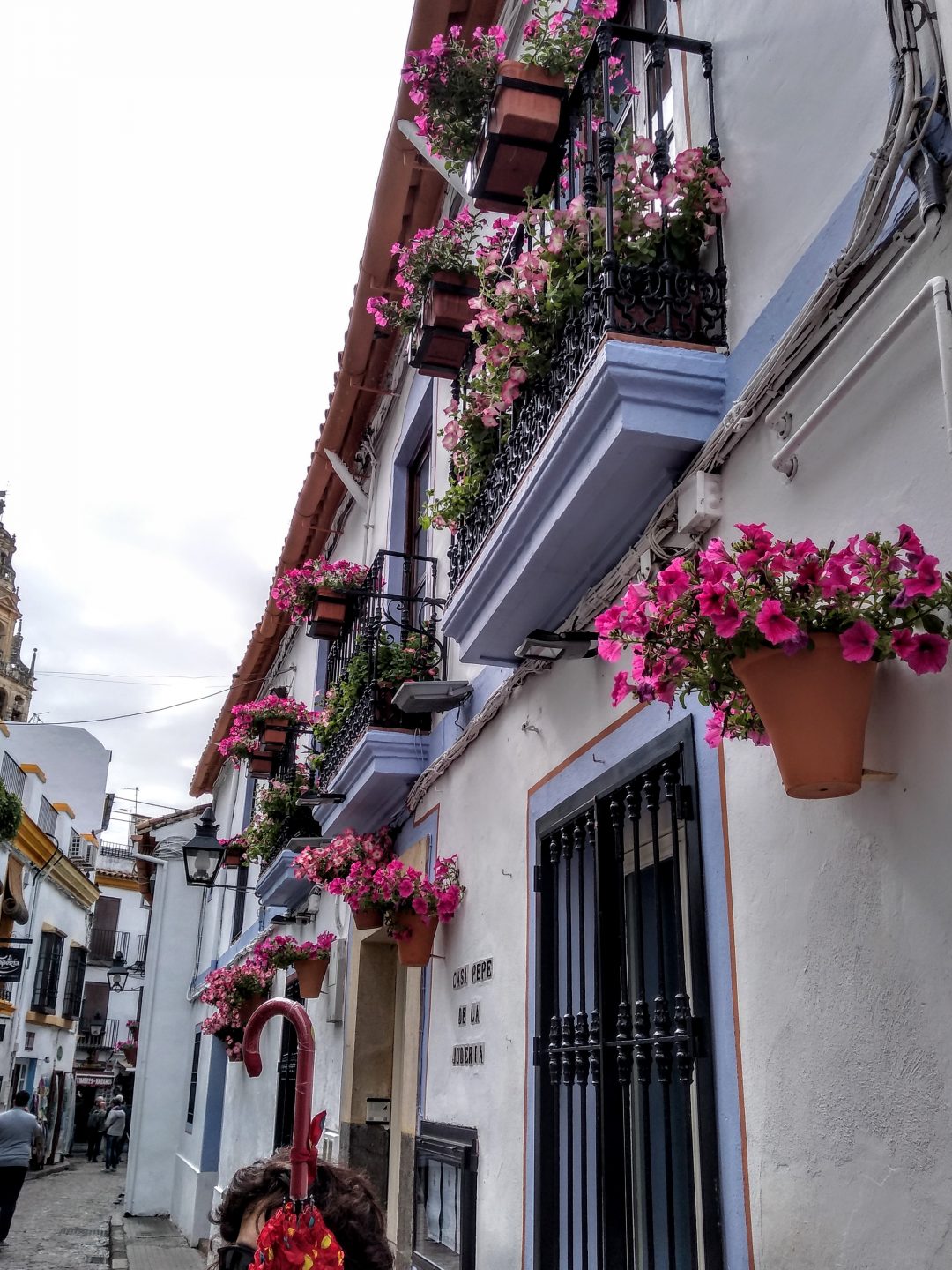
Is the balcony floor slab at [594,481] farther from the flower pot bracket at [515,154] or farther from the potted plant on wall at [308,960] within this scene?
the potted plant on wall at [308,960]

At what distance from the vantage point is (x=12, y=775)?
849 inches

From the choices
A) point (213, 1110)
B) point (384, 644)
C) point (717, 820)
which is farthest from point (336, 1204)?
point (213, 1110)

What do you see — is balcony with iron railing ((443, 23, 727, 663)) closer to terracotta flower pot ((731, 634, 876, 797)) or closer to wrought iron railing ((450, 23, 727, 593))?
wrought iron railing ((450, 23, 727, 593))

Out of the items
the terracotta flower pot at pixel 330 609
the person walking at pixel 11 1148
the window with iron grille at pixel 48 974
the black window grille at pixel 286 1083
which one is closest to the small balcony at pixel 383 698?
the terracotta flower pot at pixel 330 609

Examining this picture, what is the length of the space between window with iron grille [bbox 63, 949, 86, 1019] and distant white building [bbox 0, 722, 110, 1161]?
0.03 metres

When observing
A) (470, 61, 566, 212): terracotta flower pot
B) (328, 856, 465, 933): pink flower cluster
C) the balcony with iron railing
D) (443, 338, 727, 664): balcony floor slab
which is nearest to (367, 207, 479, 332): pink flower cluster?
(470, 61, 566, 212): terracotta flower pot

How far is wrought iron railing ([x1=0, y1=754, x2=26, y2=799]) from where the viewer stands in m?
20.6

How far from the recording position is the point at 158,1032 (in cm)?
1927

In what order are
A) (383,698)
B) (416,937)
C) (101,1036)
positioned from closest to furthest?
(416,937) < (383,698) < (101,1036)

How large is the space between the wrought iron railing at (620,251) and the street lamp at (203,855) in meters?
7.71

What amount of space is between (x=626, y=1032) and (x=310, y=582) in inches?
234

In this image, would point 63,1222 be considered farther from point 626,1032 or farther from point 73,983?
point 626,1032

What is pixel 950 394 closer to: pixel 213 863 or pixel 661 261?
pixel 661 261

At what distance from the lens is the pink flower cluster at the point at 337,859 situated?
6574 millimetres
